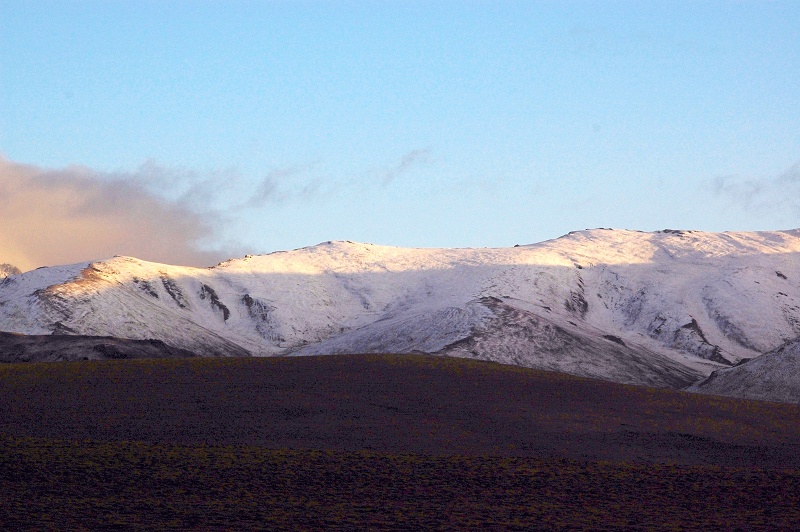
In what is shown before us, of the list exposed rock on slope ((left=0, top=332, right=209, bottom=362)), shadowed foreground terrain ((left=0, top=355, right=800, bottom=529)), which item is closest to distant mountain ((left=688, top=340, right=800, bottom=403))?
shadowed foreground terrain ((left=0, top=355, right=800, bottom=529))

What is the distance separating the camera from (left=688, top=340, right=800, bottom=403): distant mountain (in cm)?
8894

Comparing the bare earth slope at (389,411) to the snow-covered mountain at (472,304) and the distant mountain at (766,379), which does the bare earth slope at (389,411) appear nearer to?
the distant mountain at (766,379)

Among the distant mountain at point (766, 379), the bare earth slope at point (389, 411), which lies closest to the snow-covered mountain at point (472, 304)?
the distant mountain at point (766, 379)

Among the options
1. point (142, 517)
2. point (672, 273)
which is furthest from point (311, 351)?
point (142, 517)

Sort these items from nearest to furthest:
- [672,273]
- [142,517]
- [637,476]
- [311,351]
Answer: [142,517] → [637,476] → [311,351] → [672,273]

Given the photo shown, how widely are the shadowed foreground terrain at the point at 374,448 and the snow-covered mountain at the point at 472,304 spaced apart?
2189 inches

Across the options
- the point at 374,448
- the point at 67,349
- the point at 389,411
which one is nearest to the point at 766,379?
the point at 389,411

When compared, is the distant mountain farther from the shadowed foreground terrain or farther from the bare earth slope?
the shadowed foreground terrain

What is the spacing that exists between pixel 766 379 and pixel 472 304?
51159 mm

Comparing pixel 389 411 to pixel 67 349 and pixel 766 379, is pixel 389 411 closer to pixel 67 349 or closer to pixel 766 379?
pixel 766 379

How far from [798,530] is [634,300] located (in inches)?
5544

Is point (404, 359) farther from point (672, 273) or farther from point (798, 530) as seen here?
point (672, 273)

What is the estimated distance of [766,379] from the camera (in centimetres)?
9181

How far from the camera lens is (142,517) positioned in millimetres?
29406
